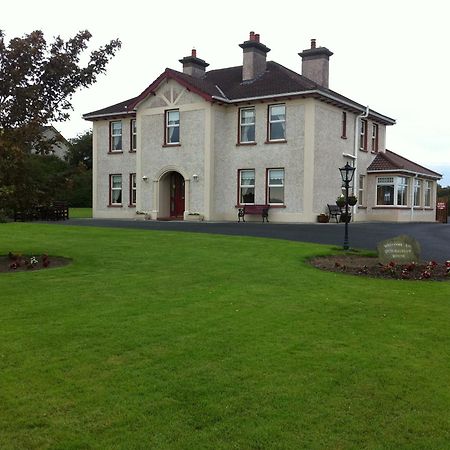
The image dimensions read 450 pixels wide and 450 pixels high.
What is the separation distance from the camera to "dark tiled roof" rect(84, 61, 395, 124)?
26211mm

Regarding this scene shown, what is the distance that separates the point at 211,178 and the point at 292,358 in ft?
76.9

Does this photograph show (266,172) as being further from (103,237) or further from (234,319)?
(234,319)

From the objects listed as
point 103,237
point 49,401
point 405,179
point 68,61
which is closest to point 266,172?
point 405,179

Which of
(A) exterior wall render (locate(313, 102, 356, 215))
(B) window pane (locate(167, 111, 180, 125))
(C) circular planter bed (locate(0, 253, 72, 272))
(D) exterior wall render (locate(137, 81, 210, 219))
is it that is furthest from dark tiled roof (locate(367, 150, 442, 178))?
(C) circular planter bed (locate(0, 253, 72, 272))

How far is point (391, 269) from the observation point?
1047 cm

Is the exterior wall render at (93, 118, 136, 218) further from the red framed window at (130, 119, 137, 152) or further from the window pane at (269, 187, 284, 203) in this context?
the window pane at (269, 187, 284, 203)

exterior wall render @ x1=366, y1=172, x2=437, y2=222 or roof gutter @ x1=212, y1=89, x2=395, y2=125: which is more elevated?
roof gutter @ x1=212, y1=89, x2=395, y2=125

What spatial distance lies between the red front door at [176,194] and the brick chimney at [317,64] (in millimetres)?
10012

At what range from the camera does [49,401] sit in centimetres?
393

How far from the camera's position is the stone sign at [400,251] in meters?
11.5

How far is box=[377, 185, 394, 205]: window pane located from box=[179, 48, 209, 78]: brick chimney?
13602mm

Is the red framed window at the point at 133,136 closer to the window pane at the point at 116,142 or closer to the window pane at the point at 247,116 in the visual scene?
the window pane at the point at 116,142

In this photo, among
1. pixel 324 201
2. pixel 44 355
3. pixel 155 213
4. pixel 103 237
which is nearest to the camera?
pixel 44 355

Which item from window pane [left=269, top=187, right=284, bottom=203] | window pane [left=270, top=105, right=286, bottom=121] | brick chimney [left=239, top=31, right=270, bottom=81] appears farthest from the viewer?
brick chimney [left=239, top=31, right=270, bottom=81]
